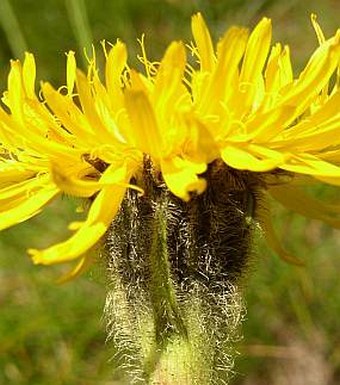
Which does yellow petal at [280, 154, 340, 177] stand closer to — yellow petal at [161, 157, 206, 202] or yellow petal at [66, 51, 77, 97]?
yellow petal at [161, 157, 206, 202]

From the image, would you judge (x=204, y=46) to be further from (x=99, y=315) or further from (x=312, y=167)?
(x=99, y=315)

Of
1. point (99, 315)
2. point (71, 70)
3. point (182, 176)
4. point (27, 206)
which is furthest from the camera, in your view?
point (99, 315)

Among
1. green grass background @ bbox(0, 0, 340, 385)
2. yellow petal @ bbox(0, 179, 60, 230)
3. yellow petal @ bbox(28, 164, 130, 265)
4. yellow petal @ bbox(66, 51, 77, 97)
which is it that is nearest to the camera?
yellow petal @ bbox(28, 164, 130, 265)

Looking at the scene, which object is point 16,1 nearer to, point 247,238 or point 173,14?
point 173,14

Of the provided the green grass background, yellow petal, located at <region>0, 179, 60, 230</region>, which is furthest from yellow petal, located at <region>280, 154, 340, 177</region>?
the green grass background

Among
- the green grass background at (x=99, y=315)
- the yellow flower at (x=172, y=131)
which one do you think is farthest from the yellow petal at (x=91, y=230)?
the green grass background at (x=99, y=315)

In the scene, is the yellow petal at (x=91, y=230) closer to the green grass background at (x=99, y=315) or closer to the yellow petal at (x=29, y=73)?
the yellow petal at (x=29, y=73)

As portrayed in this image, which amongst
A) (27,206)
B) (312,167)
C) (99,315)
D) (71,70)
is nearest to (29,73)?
(71,70)

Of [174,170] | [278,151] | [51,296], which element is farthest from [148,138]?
[51,296]
